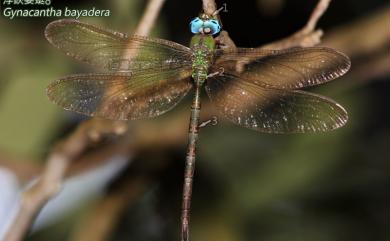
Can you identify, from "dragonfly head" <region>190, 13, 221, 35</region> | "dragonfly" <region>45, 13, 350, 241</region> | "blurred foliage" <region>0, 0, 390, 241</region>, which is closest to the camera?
"dragonfly head" <region>190, 13, 221, 35</region>

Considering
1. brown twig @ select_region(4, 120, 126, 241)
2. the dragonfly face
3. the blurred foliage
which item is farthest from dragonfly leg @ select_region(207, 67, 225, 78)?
the blurred foliage

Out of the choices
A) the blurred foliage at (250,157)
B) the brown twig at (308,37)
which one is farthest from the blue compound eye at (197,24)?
the blurred foliage at (250,157)

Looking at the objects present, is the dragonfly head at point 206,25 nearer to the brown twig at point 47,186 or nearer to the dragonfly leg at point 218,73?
the dragonfly leg at point 218,73

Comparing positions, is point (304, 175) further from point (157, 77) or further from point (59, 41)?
point (59, 41)

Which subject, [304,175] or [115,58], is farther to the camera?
[304,175]

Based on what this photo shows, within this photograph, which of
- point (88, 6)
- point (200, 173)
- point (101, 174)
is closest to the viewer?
point (88, 6)

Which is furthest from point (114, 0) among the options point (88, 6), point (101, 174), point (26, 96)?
point (101, 174)

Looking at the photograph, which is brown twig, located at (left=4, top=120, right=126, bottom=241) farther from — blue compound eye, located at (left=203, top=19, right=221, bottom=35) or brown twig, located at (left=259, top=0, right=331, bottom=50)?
brown twig, located at (left=259, top=0, right=331, bottom=50)
